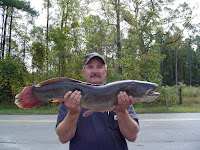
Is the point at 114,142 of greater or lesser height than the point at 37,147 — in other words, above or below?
above

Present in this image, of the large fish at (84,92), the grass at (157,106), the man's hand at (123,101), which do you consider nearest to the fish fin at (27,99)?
the large fish at (84,92)

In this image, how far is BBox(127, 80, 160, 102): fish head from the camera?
2.27 meters

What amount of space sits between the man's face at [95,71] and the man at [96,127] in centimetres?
32

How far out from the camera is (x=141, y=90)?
2299mm

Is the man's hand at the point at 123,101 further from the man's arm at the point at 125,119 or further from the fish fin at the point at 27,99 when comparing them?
the fish fin at the point at 27,99

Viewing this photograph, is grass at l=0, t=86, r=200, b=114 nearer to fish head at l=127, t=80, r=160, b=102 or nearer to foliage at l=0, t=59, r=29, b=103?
foliage at l=0, t=59, r=29, b=103

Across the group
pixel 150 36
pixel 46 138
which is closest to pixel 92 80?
pixel 46 138

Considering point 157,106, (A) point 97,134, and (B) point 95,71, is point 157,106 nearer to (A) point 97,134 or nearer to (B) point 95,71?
(B) point 95,71

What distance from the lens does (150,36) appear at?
1435cm

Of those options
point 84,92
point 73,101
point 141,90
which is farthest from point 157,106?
point 73,101

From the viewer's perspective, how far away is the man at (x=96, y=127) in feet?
6.66

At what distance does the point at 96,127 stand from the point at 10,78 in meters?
14.3

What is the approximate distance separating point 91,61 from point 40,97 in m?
0.78

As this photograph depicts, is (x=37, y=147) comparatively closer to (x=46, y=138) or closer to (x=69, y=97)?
(x=46, y=138)
